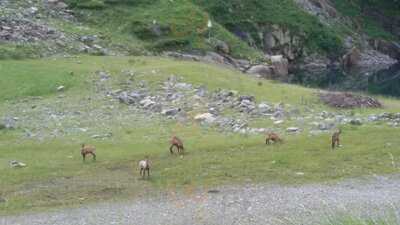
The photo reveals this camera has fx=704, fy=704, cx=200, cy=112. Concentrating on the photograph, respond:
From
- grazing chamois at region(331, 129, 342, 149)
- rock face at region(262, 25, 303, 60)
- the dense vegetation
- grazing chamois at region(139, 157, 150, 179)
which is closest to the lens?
grazing chamois at region(139, 157, 150, 179)

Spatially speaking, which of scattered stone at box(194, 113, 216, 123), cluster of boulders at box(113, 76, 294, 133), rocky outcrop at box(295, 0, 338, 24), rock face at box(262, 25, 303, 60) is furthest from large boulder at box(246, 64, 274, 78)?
rocky outcrop at box(295, 0, 338, 24)

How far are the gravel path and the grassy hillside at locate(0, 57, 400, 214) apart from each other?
1.15m

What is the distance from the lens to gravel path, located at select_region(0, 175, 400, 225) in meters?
21.1

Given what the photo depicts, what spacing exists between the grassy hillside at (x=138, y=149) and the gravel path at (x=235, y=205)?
1.15m

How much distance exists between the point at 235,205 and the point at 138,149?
33.2 feet

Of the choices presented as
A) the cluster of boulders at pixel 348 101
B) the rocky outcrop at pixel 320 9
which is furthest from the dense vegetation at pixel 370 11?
the cluster of boulders at pixel 348 101

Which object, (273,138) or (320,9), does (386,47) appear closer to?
(320,9)

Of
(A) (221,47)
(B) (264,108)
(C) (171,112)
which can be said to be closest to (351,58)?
(A) (221,47)

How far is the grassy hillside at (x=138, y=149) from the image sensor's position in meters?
25.7

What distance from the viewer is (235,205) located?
73.5ft

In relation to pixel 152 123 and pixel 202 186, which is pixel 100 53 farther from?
A: pixel 202 186

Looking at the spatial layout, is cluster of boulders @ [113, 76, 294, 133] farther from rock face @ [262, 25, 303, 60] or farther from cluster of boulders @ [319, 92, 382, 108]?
rock face @ [262, 25, 303, 60]

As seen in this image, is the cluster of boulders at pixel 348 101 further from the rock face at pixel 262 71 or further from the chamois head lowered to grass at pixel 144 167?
the rock face at pixel 262 71

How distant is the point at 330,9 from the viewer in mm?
109375
